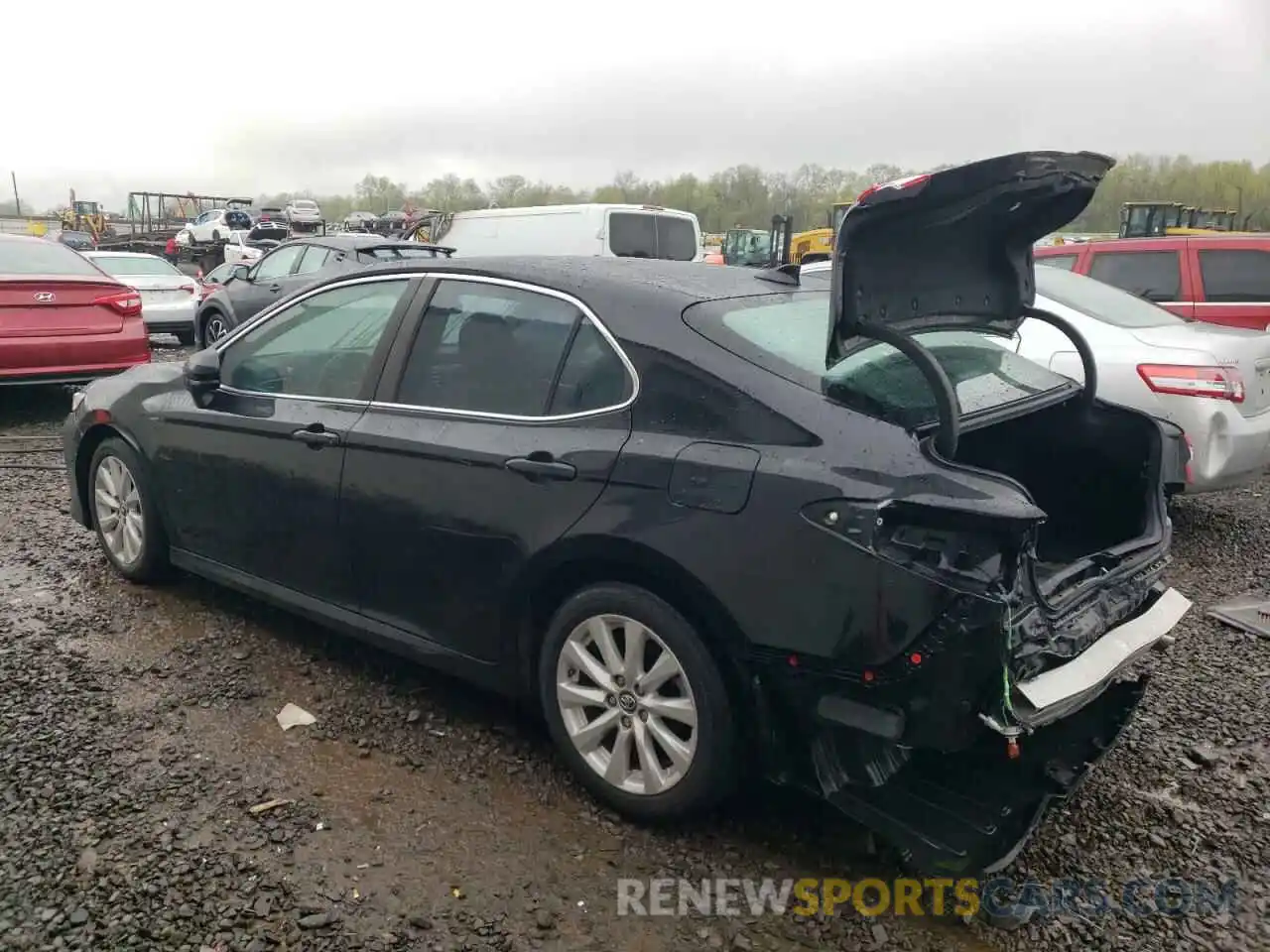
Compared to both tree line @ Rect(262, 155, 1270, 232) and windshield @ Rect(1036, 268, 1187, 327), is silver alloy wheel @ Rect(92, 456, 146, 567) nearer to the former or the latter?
windshield @ Rect(1036, 268, 1187, 327)

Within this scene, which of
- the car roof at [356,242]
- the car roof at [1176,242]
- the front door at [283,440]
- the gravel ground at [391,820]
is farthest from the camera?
the car roof at [356,242]

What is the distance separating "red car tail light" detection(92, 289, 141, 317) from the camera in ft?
26.9

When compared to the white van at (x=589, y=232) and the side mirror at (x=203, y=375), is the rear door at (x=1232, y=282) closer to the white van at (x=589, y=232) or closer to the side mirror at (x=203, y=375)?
the white van at (x=589, y=232)

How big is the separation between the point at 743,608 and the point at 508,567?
32.5 inches

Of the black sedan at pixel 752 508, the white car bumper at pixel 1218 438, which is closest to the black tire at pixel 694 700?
the black sedan at pixel 752 508

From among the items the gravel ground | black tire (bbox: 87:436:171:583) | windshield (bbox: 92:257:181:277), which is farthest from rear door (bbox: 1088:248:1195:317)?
windshield (bbox: 92:257:181:277)

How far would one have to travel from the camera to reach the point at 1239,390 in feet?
17.5

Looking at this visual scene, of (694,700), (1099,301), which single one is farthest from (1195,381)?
(694,700)

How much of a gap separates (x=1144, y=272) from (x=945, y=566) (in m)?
7.17

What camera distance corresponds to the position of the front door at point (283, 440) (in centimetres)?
355

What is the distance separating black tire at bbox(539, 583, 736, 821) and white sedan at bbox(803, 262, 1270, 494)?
302 centimetres

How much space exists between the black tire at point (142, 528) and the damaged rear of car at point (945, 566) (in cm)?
277

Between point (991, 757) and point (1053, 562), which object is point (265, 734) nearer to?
point (991, 757)

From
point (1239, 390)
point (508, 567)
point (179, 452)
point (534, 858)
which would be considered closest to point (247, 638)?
point (179, 452)
